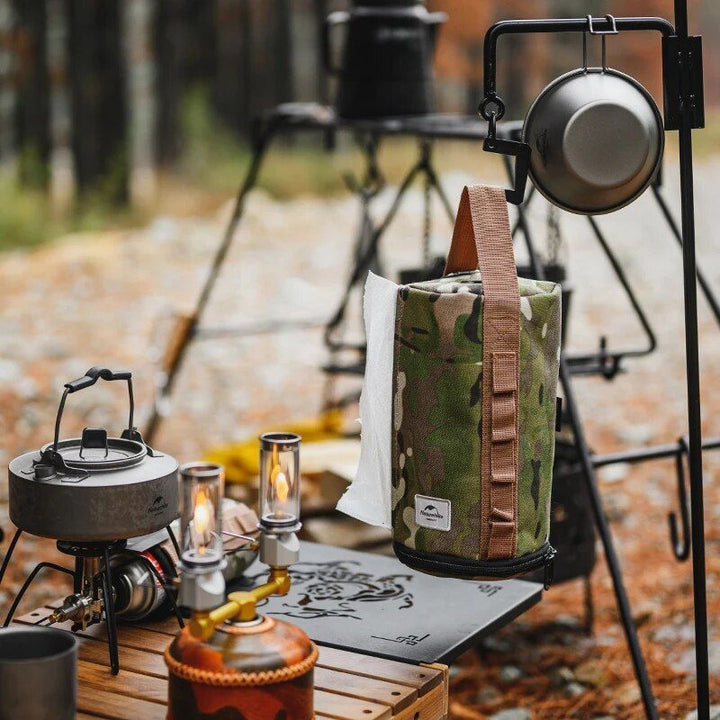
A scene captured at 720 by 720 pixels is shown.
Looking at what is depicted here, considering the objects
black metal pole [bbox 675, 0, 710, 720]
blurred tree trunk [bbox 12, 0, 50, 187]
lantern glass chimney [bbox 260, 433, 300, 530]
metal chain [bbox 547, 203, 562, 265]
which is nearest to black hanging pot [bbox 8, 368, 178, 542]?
lantern glass chimney [bbox 260, 433, 300, 530]

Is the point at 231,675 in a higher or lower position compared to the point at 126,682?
higher

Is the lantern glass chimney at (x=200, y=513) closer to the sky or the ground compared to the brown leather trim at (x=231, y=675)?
closer to the sky

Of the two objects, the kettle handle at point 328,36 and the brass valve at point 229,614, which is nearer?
the brass valve at point 229,614

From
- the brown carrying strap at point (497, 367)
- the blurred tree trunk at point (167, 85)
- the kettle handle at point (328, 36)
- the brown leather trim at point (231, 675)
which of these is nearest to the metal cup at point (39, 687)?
the brown leather trim at point (231, 675)

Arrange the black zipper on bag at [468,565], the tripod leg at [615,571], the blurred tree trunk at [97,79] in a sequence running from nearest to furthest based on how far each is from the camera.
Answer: the black zipper on bag at [468,565] → the tripod leg at [615,571] → the blurred tree trunk at [97,79]

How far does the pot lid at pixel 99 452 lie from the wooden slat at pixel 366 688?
595mm

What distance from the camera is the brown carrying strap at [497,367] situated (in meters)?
2.35

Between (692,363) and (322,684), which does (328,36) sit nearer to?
(692,363)

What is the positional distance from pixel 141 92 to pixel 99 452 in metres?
10.3

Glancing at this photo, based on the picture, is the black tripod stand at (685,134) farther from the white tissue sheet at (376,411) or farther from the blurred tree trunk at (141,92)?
the blurred tree trunk at (141,92)

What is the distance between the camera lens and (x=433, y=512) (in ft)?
8.04

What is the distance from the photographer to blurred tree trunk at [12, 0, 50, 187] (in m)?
12.0

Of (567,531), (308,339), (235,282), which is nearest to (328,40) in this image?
(567,531)

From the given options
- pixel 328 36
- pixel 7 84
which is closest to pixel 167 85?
pixel 7 84
